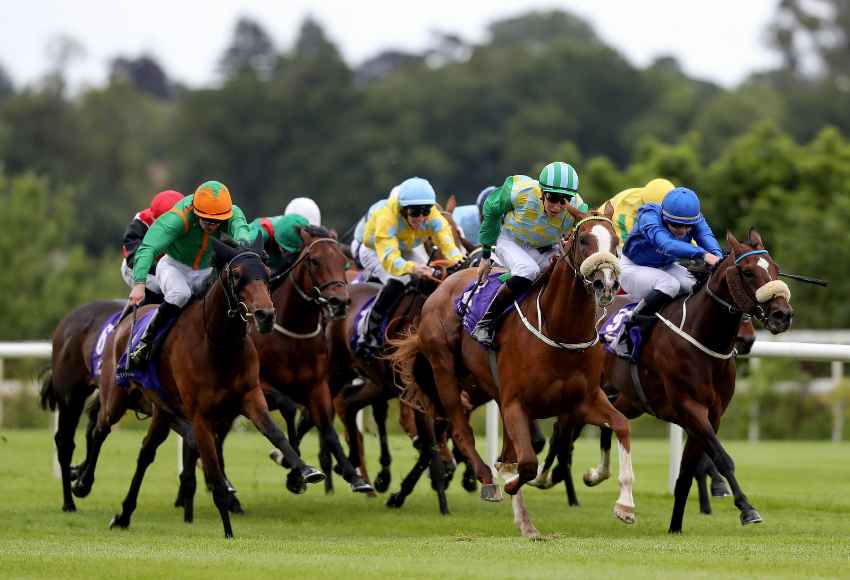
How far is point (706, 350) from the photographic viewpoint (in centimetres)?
1049

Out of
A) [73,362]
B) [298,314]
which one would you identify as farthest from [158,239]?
[73,362]

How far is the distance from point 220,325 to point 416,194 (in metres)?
2.46

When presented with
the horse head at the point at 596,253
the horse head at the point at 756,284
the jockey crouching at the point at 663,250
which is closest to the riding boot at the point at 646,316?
the jockey crouching at the point at 663,250

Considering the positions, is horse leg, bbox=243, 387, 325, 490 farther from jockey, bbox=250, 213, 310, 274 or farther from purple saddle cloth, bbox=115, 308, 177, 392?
jockey, bbox=250, 213, 310, 274

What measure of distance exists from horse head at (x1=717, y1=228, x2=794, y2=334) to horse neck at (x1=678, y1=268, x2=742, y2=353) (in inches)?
4.3

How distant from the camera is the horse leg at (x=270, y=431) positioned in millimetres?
9719

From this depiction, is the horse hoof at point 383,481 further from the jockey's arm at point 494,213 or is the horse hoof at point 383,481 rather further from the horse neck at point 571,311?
the horse neck at point 571,311

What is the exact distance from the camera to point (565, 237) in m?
10.7

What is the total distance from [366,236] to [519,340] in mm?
3164

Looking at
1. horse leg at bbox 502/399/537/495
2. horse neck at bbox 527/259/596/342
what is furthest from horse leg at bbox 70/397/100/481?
horse neck at bbox 527/259/596/342

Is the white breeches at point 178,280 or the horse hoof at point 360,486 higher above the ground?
the white breeches at point 178,280

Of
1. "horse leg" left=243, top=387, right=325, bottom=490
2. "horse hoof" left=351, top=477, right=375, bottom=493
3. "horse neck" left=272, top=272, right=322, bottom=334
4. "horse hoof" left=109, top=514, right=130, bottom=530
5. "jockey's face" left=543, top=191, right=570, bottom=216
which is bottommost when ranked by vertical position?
"horse hoof" left=109, top=514, right=130, bottom=530

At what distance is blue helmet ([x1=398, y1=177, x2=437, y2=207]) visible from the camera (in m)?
12.2

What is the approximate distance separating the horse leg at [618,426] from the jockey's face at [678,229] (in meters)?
1.56
